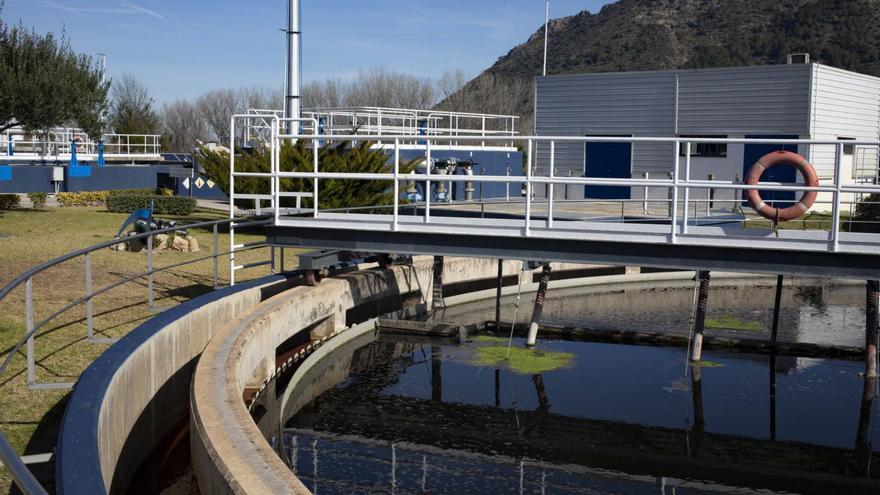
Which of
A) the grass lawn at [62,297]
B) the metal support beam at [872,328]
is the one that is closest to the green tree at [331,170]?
the grass lawn at [62,297]

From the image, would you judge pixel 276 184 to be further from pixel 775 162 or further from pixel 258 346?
pixel 775 162

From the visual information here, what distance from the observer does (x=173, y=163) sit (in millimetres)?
49938

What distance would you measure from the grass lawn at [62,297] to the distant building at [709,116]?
13.6 m

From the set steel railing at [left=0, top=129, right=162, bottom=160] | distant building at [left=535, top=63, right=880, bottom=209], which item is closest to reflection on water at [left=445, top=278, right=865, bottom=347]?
distant building at [left=535, top=63, right=880, bottom=209]

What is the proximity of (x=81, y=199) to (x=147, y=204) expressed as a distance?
560 centimetres

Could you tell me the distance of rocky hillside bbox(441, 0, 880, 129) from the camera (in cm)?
9788

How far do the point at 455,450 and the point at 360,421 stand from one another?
1343 millimetres

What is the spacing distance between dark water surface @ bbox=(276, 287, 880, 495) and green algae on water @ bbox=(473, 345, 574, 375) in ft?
0.39

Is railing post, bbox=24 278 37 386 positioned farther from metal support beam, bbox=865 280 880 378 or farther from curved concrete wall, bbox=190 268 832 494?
metal support beam, bbox=865 280 880 378

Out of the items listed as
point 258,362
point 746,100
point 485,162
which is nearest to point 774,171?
point 746,100

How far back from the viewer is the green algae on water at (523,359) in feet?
43.3

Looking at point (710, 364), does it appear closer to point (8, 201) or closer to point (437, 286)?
point (437, 286)

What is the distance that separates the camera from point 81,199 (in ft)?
104

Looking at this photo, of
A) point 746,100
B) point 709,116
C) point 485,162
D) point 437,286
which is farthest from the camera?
point 485,162
